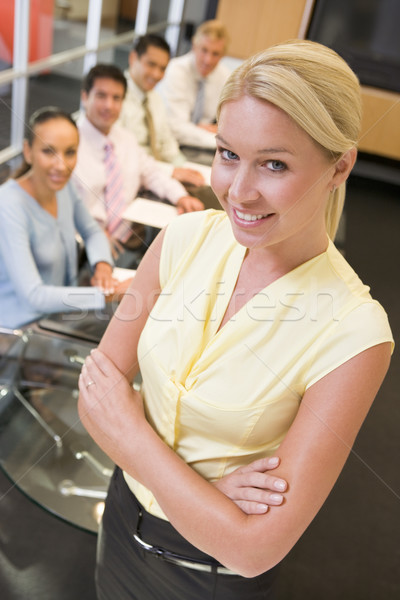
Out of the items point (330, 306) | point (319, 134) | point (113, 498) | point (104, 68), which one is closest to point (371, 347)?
point (330, 306)

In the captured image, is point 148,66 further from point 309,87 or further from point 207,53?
point 309,87

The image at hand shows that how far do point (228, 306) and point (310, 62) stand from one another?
0.20 meters

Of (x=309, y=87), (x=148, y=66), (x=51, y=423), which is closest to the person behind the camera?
(x=309, y=87)

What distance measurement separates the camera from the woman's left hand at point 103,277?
1257 mm

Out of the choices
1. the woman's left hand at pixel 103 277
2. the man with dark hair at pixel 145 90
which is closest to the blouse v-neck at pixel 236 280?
the woman's left hand at pixel 103 277

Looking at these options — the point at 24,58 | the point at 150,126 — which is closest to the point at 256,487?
the point at 150,126

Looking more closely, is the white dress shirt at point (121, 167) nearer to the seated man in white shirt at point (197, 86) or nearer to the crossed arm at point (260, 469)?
the seated man in white shirt at point (197, 86)

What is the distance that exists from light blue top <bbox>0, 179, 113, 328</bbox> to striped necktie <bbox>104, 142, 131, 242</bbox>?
0.66 feet

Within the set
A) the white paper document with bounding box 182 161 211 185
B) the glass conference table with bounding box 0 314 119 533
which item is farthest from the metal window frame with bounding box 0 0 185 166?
the glass conference table with bounding box 0 314 119 533

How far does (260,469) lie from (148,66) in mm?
1712

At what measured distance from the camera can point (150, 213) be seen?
1.42 m

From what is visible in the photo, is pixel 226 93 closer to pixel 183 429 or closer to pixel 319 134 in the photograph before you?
pixel 319 134

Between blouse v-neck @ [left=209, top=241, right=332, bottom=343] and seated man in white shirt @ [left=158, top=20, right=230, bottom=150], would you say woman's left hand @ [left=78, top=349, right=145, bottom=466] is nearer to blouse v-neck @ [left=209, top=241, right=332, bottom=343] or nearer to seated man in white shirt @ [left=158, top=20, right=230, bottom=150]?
blouse v-neck @ [left=209, top=241, right=332, bottom=343]

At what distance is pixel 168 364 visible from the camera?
0.53 meters
